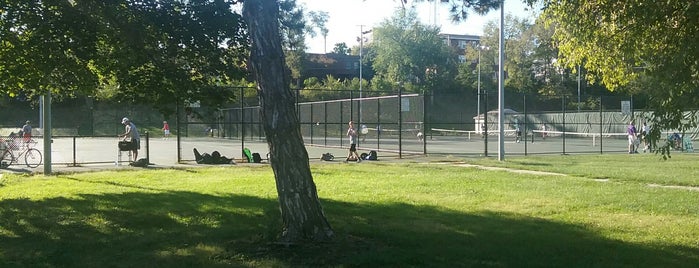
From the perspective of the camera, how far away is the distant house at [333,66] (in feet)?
284

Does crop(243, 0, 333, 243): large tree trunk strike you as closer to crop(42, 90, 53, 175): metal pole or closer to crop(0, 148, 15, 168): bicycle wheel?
crop(42, 90, 53, 175): metal pole

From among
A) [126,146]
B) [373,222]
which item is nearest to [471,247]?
[373,222]

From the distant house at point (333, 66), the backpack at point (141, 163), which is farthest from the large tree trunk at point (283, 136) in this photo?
the distant house at point (333, 66)

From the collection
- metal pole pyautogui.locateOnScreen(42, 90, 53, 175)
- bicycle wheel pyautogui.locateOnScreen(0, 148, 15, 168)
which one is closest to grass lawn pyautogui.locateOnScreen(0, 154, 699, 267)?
metal pole pyautogui.locateOnScreen(42, 90, 53, 175)

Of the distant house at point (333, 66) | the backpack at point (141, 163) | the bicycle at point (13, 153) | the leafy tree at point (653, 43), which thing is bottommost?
the backpack at point (141, 163)

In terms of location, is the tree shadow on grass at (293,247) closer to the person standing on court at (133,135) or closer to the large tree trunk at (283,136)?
the large tree trunk at (283,136)

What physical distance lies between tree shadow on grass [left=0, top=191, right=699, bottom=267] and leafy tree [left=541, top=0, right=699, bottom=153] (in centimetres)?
166

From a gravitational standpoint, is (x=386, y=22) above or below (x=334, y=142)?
above

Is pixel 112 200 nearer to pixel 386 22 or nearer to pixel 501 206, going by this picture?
pixel 501 206

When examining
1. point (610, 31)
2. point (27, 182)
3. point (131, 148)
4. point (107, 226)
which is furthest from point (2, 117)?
point (610, 31)

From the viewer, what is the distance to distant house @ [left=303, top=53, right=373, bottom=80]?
86694 millimetres

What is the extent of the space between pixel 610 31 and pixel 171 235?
7197 mm

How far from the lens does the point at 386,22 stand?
285 feet

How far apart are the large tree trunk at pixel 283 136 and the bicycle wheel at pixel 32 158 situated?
16.8 meters
